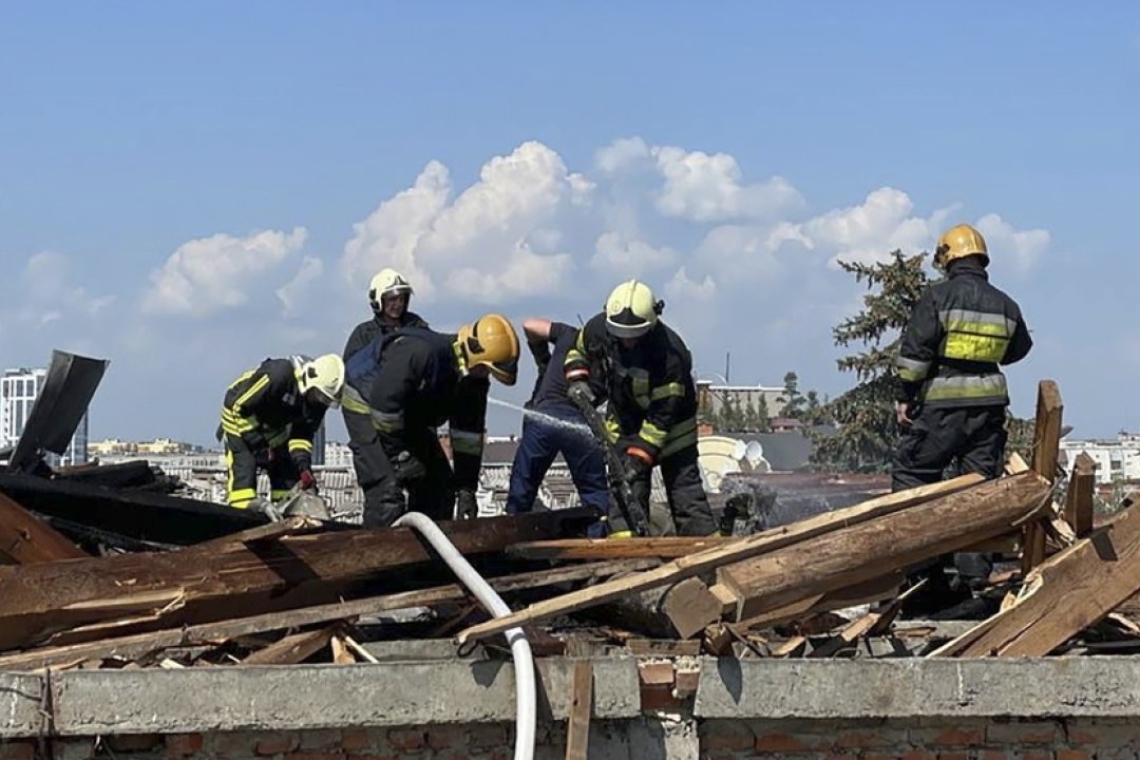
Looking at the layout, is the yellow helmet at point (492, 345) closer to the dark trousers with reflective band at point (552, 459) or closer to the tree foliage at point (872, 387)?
the dark trousers with reflective band at point (552, 459)

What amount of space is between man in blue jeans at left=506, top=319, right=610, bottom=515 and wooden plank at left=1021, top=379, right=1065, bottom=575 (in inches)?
140

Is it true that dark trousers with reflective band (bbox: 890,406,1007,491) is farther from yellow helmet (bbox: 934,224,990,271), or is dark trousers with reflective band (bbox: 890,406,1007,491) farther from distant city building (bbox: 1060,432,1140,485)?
distant city building (bbox: 1060,432,1140,485)

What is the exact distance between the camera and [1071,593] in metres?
5.73

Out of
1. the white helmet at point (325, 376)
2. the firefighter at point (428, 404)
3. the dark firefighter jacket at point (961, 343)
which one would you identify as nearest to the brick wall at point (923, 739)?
the dark firefighter jacket at point (961, 343)

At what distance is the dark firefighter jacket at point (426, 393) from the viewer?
780 cm

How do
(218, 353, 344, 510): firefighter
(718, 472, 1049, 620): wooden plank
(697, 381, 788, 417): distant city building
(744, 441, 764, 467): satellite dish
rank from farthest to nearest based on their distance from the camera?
(697, 381, 788, 417): distant city building < (744, 441, 764, 467): satellite dish < (218, 353, 344, 510): firefighter < (718, 472, 1049, 620): wooden plank

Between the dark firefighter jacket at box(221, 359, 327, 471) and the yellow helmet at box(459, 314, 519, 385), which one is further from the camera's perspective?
the dark firefighter jacket at box(221, 359, 327, 471)

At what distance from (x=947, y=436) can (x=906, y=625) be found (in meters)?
1.46

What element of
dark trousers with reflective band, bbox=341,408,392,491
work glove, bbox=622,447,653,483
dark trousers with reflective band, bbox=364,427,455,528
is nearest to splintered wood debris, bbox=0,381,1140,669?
work glove, bbox=622,447,653,483

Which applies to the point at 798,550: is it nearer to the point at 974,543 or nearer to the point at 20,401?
the point at 974,543

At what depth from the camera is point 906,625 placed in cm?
649

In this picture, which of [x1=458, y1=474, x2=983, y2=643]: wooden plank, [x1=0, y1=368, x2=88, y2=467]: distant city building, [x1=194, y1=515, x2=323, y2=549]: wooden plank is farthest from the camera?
[x1=0, y1=368, x2=88, y2=467]: distant city building

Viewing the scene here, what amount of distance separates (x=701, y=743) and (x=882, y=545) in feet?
3.72

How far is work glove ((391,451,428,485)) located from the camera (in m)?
8.03
